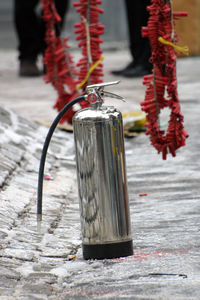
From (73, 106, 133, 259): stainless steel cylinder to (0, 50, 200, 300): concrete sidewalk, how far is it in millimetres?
77

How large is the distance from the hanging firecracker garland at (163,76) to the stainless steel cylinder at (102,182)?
836 millimetres

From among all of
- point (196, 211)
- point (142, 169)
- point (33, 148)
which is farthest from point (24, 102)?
point (196, 211)

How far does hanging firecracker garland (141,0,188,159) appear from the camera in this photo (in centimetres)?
340

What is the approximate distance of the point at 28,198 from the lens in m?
3.57

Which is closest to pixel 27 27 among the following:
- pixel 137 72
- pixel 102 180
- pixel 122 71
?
pixel 122 71

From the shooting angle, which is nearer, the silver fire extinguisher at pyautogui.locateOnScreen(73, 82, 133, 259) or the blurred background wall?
the silver fire extinguisher at pyautogui.locateOnScreen(73, 82, 133, 259)

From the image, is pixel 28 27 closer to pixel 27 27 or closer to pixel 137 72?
pixel 27 27

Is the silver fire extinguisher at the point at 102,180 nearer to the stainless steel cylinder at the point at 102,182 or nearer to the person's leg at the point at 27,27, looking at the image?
the stainless steel cylinder at the point at 102,182

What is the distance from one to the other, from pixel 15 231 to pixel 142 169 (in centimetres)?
159

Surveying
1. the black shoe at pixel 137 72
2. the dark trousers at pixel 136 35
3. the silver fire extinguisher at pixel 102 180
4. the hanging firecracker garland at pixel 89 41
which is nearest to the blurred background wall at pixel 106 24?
the dark trousers at pixel 136 35

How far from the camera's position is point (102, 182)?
260 centimetres

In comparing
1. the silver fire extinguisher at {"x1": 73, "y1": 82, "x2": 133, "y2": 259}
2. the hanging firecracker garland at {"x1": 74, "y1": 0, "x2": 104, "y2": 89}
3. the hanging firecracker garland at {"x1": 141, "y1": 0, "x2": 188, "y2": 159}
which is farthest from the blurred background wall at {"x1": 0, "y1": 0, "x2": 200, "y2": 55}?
the silver fire extinguisher at {"x1": 73, "y1": 82, "x2": 133, "y2": 259}

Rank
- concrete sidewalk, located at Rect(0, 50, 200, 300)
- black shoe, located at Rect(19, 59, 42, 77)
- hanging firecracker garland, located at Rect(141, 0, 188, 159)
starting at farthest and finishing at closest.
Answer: black shoe, located at Rect(19, 59, 42, 77) → hanging firecracker garland, located at Rect(141, 0, 188, 159) → concrete sidewalk, located at Rect(0, 50, 200, 300)

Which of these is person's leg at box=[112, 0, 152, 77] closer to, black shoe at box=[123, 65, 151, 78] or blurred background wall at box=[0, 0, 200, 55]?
black shoe at box=[123, 65, 151, 78]
